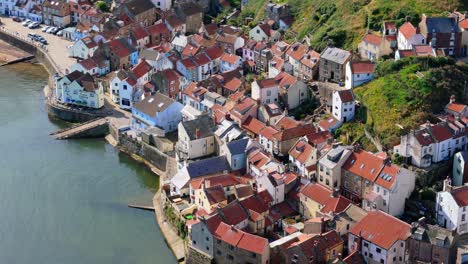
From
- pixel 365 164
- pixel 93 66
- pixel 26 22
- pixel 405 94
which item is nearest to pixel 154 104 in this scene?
pixel 93 66

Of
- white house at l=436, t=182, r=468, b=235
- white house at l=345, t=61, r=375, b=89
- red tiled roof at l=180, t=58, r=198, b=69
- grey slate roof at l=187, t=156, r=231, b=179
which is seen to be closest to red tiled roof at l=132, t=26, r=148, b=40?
red tiled roof at l=180, t=58, r=198, b=69

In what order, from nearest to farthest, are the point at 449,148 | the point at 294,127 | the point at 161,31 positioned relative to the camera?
the point at 449,148, the point at 294,127, the point at 161,31

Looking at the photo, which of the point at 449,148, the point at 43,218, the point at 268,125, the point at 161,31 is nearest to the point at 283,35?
the point at 161,31

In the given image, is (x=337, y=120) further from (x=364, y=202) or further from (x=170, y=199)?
(x=170, y=199)

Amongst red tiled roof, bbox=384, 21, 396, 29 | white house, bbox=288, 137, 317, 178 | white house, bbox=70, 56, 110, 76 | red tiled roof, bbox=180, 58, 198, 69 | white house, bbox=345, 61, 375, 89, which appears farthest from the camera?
white house, bbox=70, 56, 110, 76

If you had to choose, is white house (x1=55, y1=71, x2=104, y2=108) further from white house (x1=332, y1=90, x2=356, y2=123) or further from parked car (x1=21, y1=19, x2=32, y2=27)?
parked car (x1=21, y1=19, x2=32, y2=27)
